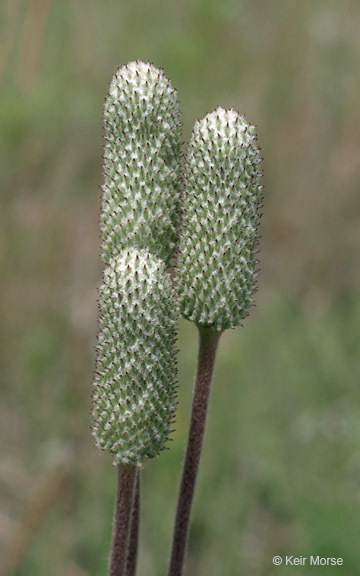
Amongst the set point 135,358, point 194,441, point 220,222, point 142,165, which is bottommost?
point 194,441

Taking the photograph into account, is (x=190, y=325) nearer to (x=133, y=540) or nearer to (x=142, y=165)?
(x=133, y=540)

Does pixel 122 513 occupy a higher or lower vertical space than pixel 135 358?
lower

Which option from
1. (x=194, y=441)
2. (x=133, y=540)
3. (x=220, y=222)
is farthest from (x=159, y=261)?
(x=133, y=540)

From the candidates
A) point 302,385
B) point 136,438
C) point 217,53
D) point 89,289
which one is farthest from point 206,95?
point 136,438

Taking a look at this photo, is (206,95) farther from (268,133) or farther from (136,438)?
(136,438)

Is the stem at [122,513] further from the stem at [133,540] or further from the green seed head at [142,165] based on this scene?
the green seed head at [142,165]

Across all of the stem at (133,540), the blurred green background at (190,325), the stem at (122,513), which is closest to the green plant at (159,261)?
the stem at (122,513)

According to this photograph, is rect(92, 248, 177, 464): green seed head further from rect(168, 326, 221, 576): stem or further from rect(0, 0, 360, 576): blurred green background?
rect(0, 0, 360, 576): blurred green background
